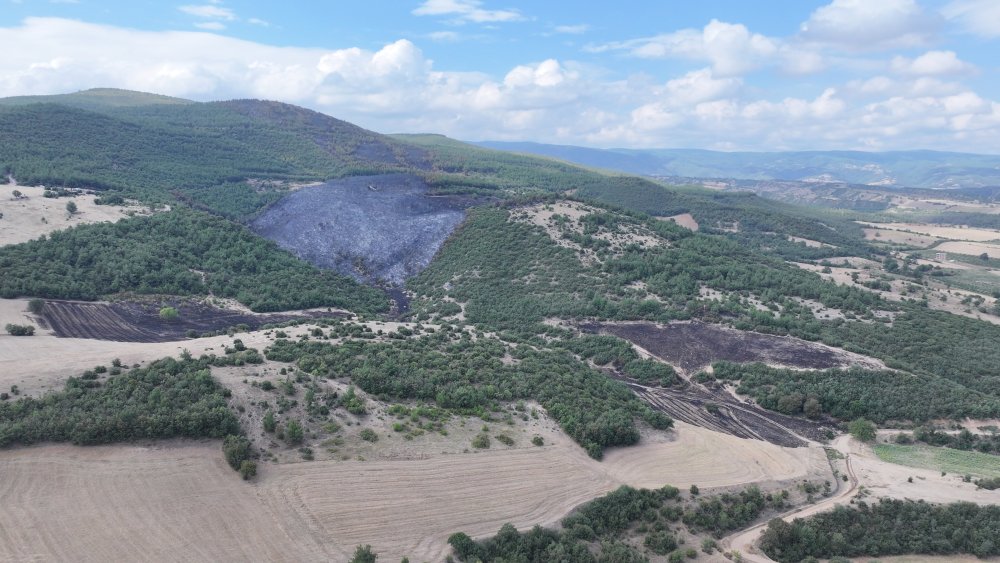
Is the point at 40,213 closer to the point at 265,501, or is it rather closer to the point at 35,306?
the point at 35,306

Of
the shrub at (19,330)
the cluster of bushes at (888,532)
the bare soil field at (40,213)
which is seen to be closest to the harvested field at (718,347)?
the cluster of bushes at (888,532)

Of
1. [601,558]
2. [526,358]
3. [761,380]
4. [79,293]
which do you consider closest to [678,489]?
[601,558]

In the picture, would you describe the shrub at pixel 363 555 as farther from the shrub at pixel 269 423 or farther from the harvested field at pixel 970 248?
the harvested field at pixel 970 248

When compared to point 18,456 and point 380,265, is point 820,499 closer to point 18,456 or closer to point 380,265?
point 18,456

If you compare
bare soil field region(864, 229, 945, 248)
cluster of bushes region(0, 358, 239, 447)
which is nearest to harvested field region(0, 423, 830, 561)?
cluster of bushes region(0, 358, 239, 447)

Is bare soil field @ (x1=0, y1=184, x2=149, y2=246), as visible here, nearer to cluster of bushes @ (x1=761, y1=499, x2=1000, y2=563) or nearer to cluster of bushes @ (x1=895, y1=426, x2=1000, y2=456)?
cluster of bushes @ (x1=761, y1=499, x2=1000, y2=563)

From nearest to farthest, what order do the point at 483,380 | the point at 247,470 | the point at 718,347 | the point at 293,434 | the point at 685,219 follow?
1. the point at 247,470
2. the point at 293,434
3. the point at 483,380
4. the point at 718,347
5. the point at 685,219

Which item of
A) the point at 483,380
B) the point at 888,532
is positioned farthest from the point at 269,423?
the point at 888,532
